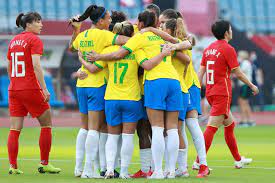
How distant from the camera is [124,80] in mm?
12469

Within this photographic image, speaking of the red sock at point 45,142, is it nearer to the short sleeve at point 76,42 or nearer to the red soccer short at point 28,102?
the red soccer short at point 28,102

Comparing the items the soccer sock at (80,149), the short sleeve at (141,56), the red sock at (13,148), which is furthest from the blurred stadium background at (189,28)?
the short sleeve at (141,56)

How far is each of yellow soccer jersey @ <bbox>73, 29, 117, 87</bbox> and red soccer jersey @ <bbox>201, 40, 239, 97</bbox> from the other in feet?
6.05

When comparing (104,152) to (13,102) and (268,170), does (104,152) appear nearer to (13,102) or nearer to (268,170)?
(13,102)

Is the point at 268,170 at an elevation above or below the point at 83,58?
below

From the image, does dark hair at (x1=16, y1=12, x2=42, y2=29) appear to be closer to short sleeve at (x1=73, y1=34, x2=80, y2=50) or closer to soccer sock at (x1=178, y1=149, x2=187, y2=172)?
short sleeve at (x1=73, y1=34, x2=80, y2=50)

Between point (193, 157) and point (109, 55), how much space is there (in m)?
4.53

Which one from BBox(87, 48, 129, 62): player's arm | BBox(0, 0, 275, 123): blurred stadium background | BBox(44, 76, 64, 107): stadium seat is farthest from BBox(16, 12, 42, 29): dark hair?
BBox(44, 76, 64, 107): stadium seat

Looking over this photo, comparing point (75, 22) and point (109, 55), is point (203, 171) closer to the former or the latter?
point (109, 55)

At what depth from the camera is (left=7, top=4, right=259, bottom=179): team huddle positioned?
485 inches

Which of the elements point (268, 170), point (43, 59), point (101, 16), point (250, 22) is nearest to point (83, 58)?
point (101, 16)

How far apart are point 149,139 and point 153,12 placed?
1663 millimetres

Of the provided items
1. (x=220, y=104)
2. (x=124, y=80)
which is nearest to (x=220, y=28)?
(x=220, y=104)

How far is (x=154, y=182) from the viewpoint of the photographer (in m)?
11.7
